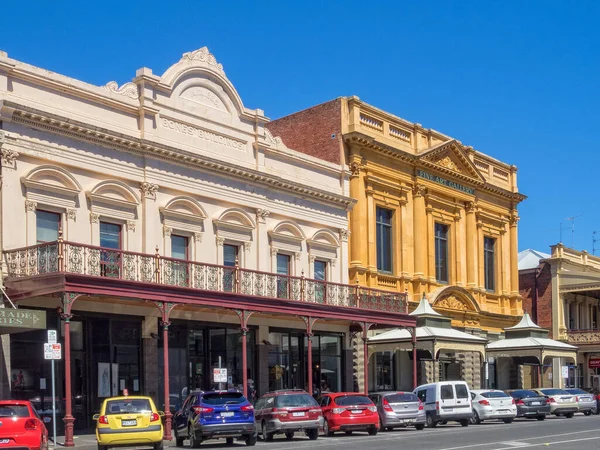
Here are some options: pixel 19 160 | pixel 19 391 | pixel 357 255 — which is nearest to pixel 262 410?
pixel 19 391

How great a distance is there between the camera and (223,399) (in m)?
24.0

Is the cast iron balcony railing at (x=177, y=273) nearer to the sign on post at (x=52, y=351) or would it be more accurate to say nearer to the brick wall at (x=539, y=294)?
the sign on post at (x=52, y=351)

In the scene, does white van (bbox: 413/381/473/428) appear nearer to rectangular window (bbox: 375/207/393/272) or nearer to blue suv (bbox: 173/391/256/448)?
blue suv (bbox: 173/391/256/448)

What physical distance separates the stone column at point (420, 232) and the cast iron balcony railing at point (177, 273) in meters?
7.19

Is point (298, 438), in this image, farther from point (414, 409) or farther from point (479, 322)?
point (479, 322)

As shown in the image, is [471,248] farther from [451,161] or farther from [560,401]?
[560,401]

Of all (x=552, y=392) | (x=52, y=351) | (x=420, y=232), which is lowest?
→ (x=552, y=392)

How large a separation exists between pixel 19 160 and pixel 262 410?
957cm

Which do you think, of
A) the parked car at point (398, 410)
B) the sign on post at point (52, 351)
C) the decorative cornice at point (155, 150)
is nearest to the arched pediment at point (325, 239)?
the decorative cornice at point (155, 150)

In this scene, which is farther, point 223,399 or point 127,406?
point 223,399

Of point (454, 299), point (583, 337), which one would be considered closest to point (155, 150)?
point (454, 299)

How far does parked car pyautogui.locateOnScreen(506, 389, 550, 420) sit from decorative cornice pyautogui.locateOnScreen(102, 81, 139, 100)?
18.2 metres

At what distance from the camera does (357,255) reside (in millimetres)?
39844

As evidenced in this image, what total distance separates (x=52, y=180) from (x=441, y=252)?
22.8 metres
